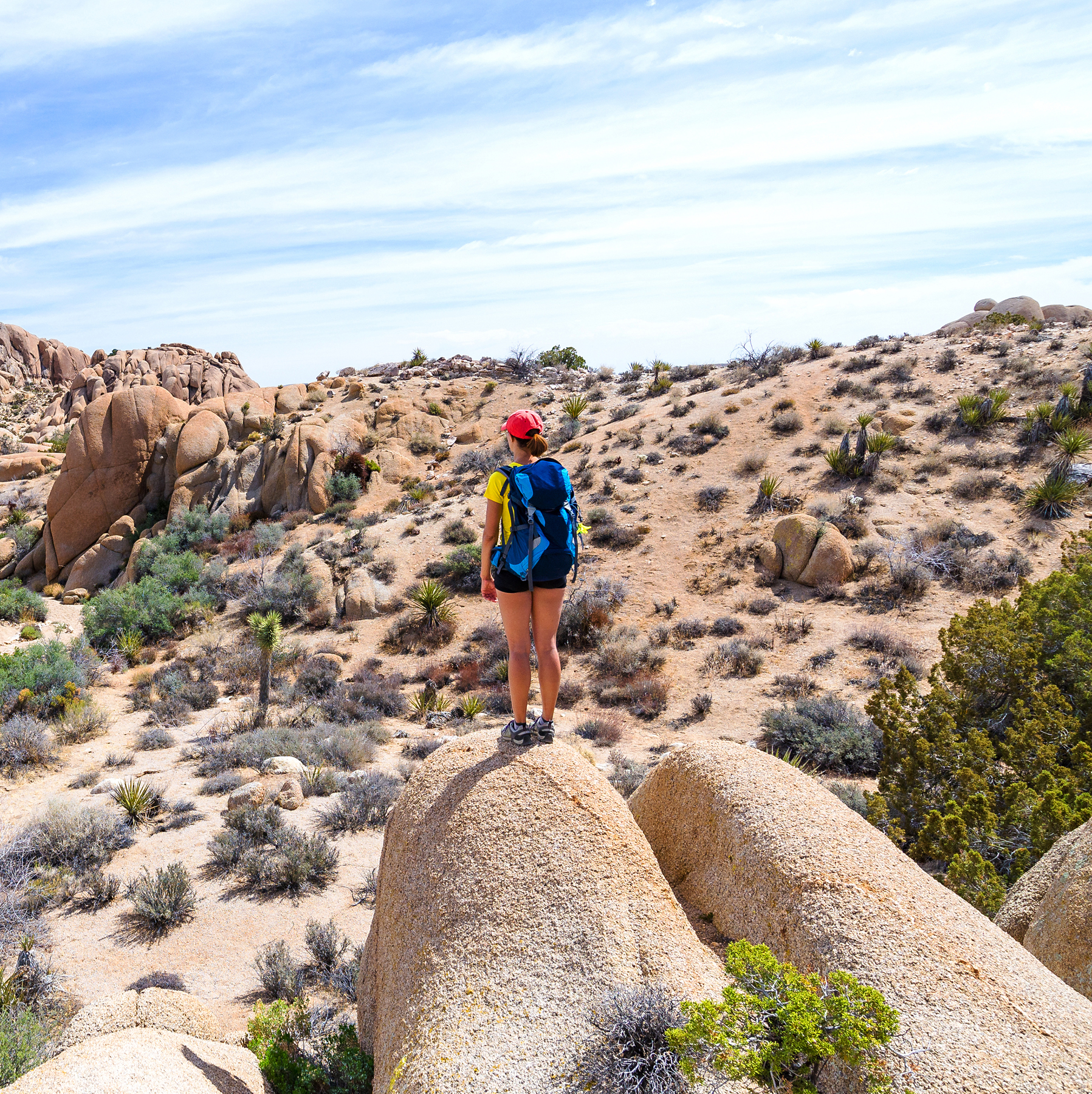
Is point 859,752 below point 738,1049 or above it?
below

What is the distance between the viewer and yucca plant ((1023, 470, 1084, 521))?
16938 millimetres

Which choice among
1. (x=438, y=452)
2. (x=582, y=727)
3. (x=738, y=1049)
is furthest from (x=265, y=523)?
(x=738, y=1049)

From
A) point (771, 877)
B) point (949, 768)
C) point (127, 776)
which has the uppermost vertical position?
point (771, 877)

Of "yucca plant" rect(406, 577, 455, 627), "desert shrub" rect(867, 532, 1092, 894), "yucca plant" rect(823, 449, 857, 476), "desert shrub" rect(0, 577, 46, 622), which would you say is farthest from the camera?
"desert shrub" rect(0, 577, 46, 622)

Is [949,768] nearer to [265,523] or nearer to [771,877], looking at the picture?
[771,877]

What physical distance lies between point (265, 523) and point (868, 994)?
2600cm

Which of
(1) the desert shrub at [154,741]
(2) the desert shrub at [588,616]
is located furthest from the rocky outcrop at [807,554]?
(1) the desert shrub at [154,741]

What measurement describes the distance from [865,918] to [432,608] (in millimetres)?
15396

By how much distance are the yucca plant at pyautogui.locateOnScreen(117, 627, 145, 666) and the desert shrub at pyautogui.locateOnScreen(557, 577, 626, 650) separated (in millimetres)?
10793

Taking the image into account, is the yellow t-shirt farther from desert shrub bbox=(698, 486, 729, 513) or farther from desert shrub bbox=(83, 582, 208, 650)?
desert shrub bbox=(83, 582, 208, 650)

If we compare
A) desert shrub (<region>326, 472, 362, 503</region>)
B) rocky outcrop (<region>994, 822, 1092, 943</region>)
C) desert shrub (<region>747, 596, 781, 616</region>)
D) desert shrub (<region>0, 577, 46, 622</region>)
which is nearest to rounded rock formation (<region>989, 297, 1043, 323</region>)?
desert shrub (<region>747, 596, 781, 616</region>)

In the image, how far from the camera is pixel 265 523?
25.6m

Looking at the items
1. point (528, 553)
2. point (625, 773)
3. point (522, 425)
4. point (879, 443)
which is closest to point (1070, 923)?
point (528, 553)

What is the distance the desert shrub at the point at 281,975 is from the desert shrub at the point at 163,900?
1.32 metres
